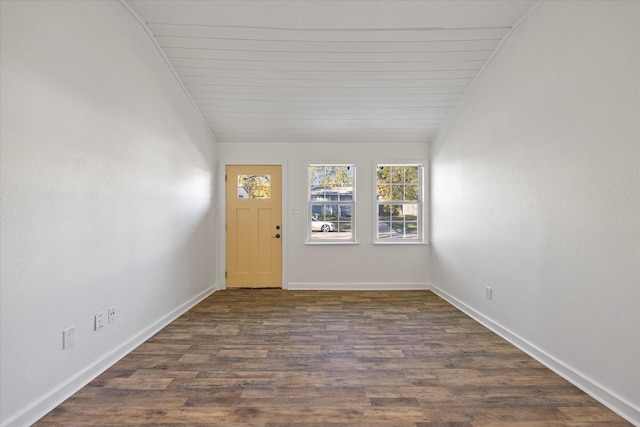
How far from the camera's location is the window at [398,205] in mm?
4949

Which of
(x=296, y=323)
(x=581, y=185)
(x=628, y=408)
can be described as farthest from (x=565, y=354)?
(x=296, y=323)

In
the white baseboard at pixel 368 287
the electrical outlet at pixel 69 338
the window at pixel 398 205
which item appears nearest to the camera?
the electrical outlet at pixel 69 338

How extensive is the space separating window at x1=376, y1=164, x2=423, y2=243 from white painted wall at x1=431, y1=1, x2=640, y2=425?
1.45 m

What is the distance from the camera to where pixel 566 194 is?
224cm

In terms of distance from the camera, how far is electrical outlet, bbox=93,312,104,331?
2.24 metres

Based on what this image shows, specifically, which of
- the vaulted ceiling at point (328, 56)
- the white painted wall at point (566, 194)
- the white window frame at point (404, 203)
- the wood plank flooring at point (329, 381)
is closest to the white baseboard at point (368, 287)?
the white window frame at point (404, 203)

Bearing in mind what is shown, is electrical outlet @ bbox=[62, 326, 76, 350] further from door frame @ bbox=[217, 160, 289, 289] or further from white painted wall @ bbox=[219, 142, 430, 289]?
white painted wall @ bbox=[219, 142, 430, 289]

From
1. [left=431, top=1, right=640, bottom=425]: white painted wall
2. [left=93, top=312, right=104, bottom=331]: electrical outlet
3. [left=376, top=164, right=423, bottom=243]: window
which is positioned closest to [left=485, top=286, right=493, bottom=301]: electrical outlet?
[left=431, top=1, right=640, bottom=425]: white painted wall

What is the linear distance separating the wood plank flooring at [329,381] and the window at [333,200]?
1782 millimetres

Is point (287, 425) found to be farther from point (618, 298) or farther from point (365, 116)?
point (365, 116)

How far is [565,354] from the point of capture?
2230mm

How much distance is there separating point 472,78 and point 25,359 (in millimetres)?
4411

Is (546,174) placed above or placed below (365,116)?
below

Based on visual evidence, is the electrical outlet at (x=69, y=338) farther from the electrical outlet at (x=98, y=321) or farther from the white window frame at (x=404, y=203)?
the white window frame at (x=404, y=203)
